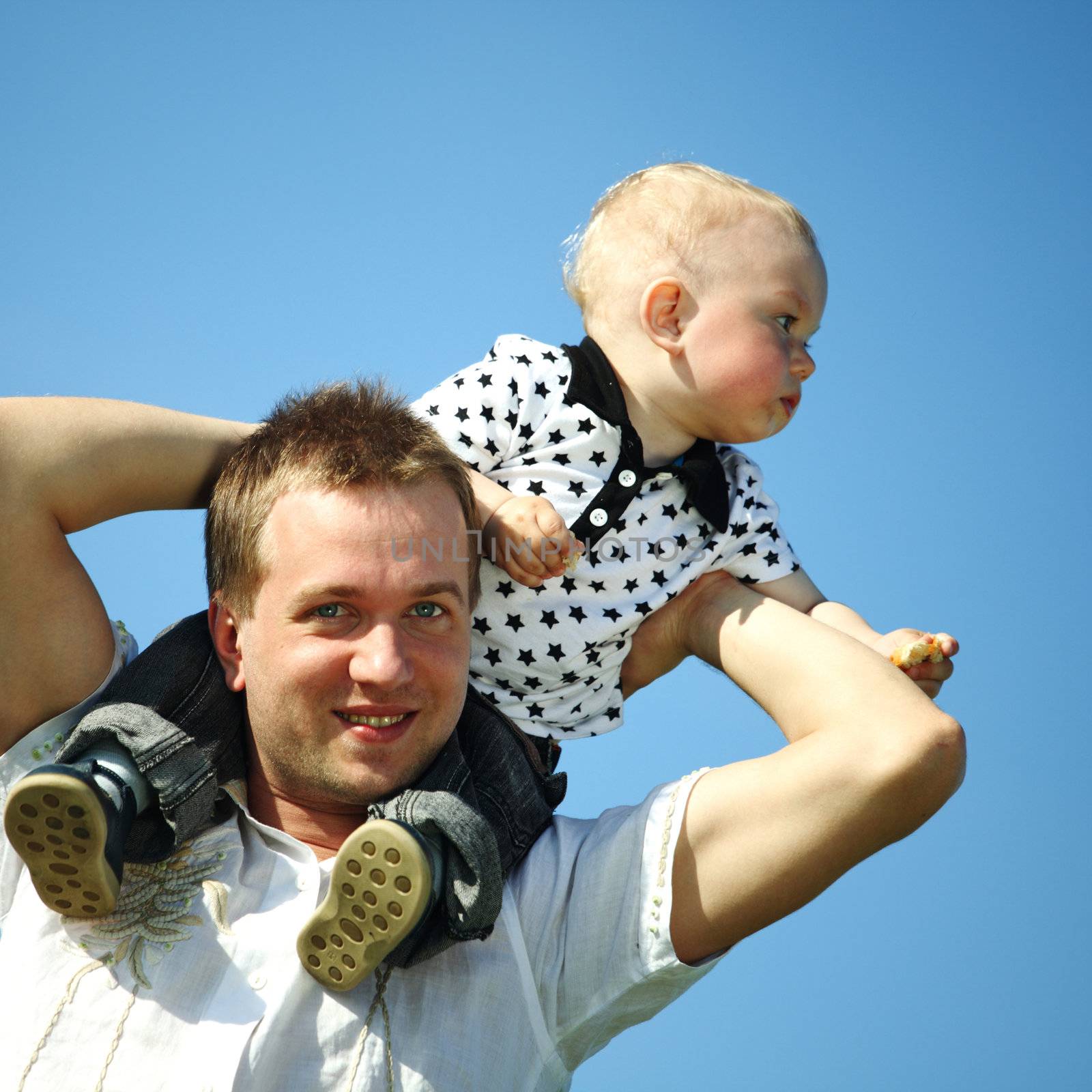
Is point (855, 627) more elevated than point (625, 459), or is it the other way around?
point (625, 459)

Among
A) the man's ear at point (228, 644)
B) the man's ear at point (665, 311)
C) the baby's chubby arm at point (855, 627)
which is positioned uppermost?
the man's ear at point (665, 311)

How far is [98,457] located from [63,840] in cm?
63

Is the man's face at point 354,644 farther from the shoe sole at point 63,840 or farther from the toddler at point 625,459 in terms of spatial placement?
the shoe sole at point 63,840

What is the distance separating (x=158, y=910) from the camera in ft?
6.13

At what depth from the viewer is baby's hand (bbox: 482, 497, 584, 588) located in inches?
85.4

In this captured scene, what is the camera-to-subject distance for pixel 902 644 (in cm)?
224

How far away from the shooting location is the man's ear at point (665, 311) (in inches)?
103

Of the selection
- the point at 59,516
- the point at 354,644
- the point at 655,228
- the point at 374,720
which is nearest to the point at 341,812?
the point at 374,720

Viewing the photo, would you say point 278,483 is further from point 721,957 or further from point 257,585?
point 721,957

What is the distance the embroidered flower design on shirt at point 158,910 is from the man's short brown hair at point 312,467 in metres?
0.41

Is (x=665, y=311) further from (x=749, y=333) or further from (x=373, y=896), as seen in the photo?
(x=373, y=896)

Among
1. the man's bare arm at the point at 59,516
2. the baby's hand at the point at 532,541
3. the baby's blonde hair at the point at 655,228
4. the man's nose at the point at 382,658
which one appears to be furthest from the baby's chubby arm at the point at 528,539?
the baby's blonde hair at the point at 655,228

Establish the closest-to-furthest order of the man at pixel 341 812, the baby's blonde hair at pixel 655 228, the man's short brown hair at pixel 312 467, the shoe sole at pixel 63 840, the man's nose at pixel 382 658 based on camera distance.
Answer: the shoe sole at pixel 63 840 → the man at pixel 341 812 → the man's nose at pixel 382 658 → the man's short brown hair at pixel 312 467 → the baby's blonde hair at pixel 655 228

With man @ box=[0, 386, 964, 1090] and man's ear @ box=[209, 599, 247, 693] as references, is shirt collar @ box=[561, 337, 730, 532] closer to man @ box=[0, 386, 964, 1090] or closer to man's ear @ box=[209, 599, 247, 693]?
man @ box=[0, 386, 964, 1090]
